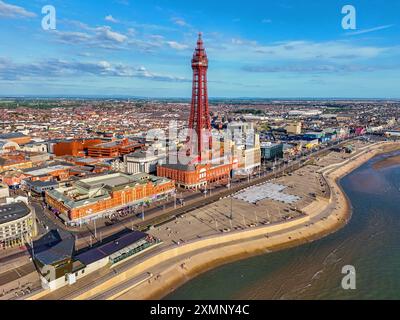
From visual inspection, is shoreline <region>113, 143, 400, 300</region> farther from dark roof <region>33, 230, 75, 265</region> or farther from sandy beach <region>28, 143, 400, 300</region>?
dark roof <region>33, 230, 75, 265</region>

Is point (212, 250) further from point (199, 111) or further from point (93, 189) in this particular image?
point (199, 111)

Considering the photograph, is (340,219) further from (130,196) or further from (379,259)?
(130,196)

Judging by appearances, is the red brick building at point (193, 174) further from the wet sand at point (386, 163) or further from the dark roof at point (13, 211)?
the wet sand at point (386, 163)

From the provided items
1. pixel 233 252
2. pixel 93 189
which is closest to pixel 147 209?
pixel 93 189

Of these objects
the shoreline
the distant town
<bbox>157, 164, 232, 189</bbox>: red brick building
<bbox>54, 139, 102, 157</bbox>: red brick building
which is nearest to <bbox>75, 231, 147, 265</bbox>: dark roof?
the distant town

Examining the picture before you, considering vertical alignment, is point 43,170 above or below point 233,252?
above
